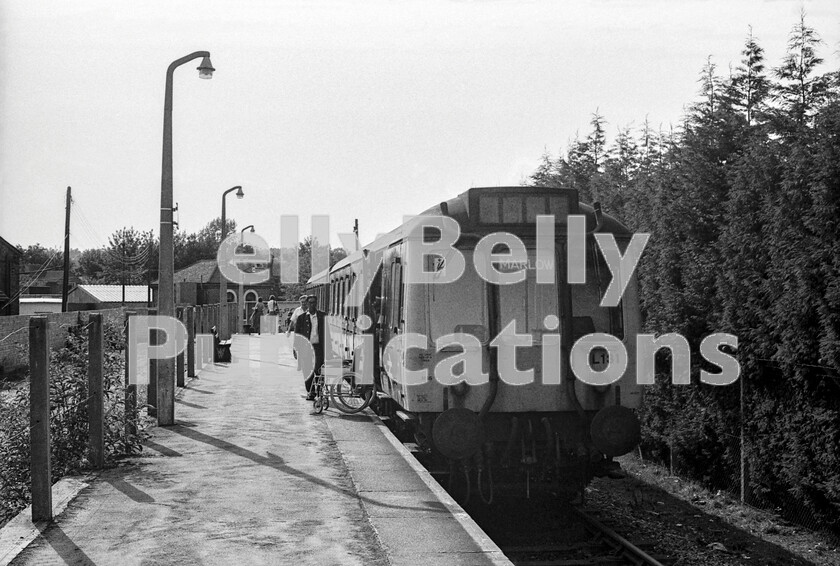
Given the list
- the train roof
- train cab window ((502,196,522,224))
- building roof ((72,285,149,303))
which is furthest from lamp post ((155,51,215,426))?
building roof ((72,285,149,303))

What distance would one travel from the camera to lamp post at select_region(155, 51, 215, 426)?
12.6 metres

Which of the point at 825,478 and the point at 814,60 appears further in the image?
the point at 814,60

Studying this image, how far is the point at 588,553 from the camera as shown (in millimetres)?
9344

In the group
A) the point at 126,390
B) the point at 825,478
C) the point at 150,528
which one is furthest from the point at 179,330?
the point at 825,478

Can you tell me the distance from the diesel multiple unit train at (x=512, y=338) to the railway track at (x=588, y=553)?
601 mm

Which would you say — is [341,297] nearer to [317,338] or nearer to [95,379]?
[317,338]

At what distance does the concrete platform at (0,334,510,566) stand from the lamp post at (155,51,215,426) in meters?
0.42

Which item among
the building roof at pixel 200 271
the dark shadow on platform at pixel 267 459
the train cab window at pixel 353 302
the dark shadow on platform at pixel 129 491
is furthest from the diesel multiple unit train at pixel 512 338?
the building roof at pixel 200 271

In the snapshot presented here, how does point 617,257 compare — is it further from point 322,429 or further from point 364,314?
point 322,429

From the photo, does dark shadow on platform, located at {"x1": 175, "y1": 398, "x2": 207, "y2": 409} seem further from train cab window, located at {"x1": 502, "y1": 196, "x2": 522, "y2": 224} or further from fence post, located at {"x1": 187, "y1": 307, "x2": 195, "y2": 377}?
train cab window, located at {"x1": 502, "y1": 196, "x2": 522, "y2": 224}

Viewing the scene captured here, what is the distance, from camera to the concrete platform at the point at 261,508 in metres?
6.34

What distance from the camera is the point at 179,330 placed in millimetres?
17422

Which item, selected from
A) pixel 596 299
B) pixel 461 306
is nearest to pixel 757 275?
pixel 596 299

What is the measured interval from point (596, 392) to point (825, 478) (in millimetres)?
2640
